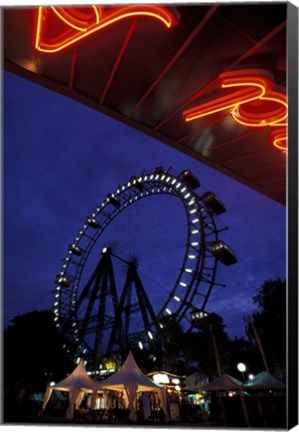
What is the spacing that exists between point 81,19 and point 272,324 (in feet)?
80.6

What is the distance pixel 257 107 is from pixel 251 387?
982cm

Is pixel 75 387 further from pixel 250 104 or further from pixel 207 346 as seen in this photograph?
pixel 207 346

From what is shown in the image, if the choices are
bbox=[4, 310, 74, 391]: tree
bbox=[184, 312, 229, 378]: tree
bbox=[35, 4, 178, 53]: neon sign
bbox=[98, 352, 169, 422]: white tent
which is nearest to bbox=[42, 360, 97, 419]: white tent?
bbox=[98, 352, 169, 422]: white tent

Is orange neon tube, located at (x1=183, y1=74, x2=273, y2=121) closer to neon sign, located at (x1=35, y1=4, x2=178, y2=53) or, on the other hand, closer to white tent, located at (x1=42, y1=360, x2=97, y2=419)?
neon sign, located at (x1=35, y1=4, x2=178, y2=53)

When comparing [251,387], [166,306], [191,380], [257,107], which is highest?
[257,107]

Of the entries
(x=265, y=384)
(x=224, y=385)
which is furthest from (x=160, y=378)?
(x=265, y=384)

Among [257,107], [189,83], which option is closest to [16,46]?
[189,83]

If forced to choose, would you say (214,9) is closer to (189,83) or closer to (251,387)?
(189,83)

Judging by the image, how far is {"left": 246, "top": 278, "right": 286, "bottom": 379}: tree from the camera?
24.9m

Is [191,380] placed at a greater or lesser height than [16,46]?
lesser

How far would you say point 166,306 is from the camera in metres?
19.6

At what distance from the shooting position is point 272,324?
25.6 m

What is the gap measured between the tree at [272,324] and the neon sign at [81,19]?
22.3 m

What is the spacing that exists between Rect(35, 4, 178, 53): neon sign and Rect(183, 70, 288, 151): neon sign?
3.87 feet
